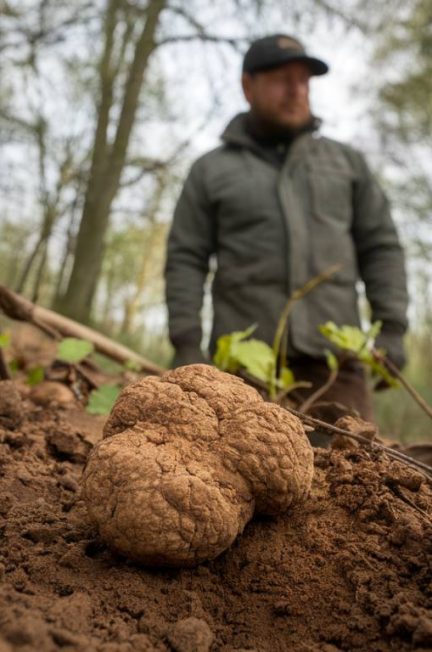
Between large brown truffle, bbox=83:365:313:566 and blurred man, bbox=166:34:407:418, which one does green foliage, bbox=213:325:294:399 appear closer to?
large brown truffle, bbox=83:365:313:566

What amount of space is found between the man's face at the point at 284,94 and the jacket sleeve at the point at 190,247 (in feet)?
2.09

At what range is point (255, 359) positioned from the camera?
7.15 feet

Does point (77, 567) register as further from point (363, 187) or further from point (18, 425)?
point (363, 187)

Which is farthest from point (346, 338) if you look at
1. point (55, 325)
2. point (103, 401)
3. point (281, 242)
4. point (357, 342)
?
point (281, 242)

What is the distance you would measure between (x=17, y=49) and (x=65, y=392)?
16.2 feet

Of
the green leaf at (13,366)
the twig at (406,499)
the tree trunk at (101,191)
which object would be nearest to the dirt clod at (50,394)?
the green leaf at (13,366)

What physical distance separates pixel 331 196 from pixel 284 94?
0.82 metres

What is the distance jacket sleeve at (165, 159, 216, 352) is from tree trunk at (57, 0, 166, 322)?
2413 mm

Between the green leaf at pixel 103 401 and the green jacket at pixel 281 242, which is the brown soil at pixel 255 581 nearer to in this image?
the green leaf at pixel 103 401

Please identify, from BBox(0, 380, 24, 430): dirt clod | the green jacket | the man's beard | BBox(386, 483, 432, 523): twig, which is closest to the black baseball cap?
the man's beard

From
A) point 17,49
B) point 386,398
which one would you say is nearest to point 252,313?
point 17,49

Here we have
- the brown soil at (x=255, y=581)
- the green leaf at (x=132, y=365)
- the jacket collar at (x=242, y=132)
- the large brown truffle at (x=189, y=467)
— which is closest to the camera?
the brown soil at (x=255, y=581)

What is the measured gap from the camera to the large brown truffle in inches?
36.6

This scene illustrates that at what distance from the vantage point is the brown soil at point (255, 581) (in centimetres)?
81
